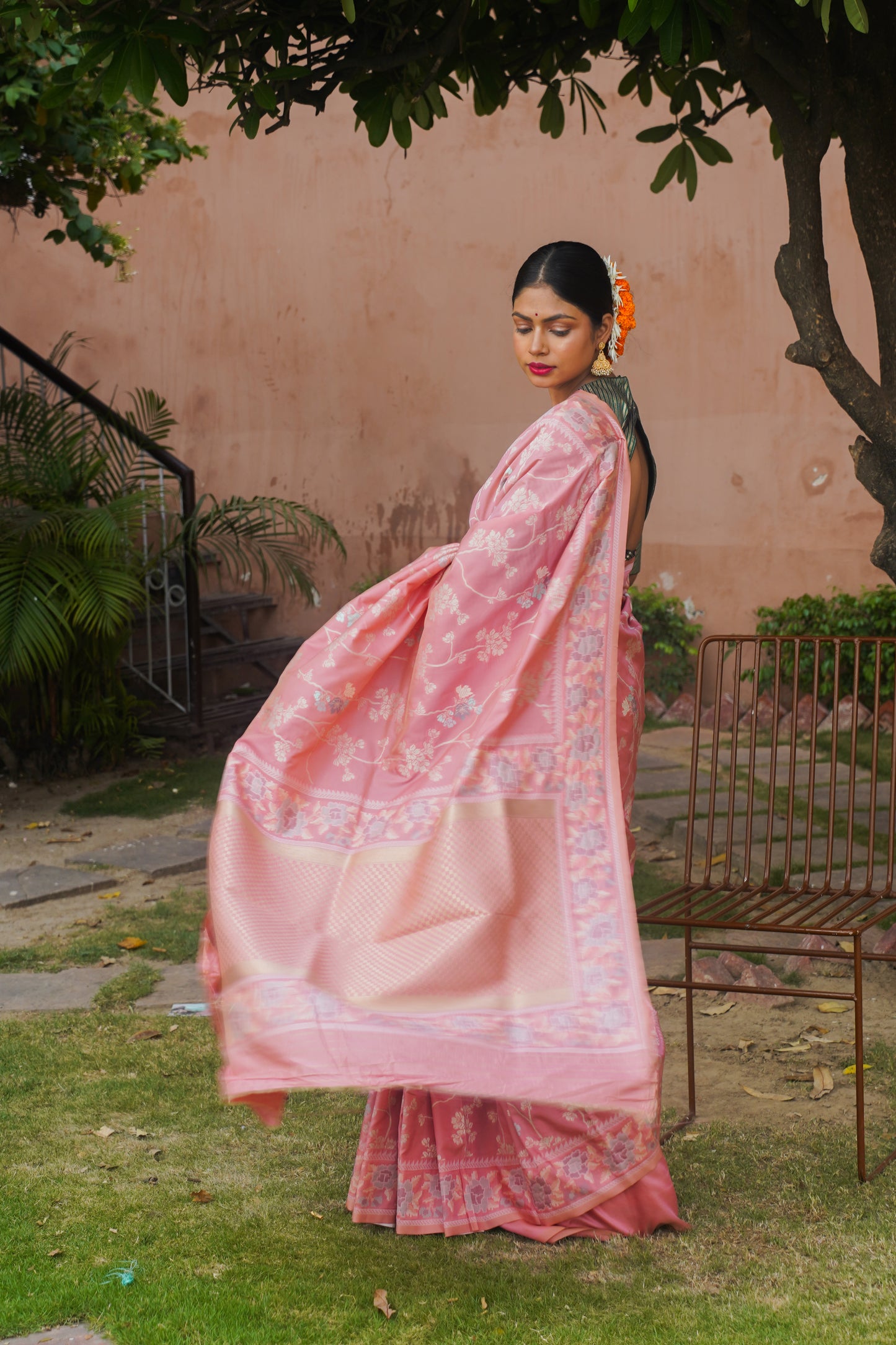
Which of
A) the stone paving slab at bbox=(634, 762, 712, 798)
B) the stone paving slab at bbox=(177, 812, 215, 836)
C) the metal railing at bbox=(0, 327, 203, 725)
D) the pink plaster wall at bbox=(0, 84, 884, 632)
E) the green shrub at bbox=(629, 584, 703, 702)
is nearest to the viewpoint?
the stone paving slab at bbox=(177, 812, 215, 836)

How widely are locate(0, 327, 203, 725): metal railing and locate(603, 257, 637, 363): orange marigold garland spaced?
4.22 m

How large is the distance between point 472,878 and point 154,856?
3.36 meters

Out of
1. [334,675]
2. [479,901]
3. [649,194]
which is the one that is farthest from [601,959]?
[649,194]

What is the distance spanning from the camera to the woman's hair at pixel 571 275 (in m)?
2.58

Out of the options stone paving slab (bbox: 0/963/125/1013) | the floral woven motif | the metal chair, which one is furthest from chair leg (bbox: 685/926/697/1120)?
stone paving slab (bbox: 0/963/125/1013)

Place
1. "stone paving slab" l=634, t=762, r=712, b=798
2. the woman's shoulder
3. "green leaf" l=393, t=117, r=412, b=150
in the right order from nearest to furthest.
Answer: the woman's shoulder → "green leaf" l=393, t=117, r=412, b=150 → "stone paving slab" l=634, t=762, r=712, b=798

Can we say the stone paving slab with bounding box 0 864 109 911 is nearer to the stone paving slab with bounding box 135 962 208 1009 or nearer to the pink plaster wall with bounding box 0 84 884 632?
the stone paving slab with bounding box 135 962 208 1009

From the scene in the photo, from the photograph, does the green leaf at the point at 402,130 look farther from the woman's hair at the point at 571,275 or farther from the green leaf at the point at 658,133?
the woman's hair at the point at 571,275

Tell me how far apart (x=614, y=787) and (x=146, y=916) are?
2708mm

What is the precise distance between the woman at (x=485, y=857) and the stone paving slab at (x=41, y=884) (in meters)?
2.63

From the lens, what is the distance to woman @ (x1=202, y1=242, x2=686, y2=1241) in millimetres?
2182

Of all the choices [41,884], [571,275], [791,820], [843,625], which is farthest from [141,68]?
[843,625]

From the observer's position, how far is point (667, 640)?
7605 millimetres

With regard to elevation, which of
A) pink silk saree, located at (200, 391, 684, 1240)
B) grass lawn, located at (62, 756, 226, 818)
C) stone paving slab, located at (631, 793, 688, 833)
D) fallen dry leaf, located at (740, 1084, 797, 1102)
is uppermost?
pink silk saree, located at (200, 391, 684, 1240)
